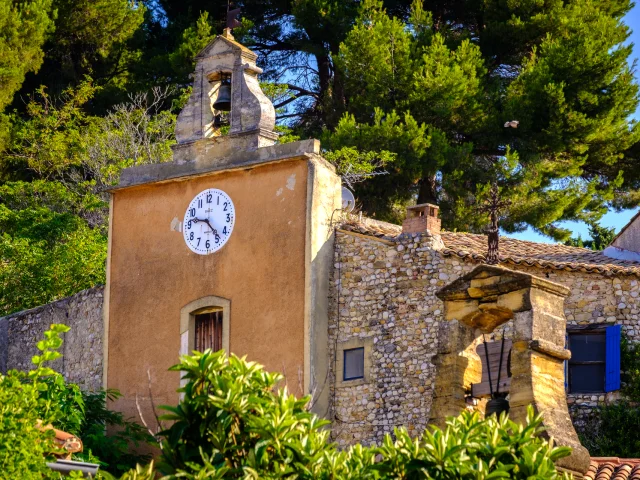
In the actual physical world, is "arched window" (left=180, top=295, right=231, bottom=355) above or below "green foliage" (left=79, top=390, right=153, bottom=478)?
above

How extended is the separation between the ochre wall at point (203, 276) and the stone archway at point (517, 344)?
7.82 metres

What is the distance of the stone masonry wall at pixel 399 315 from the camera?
22.2 meters

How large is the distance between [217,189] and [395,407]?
4958 mm

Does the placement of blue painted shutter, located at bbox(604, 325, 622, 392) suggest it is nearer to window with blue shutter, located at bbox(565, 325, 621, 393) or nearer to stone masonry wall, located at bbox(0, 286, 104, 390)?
window with blue shutter, located at bbox(565, 325, 621, 393)

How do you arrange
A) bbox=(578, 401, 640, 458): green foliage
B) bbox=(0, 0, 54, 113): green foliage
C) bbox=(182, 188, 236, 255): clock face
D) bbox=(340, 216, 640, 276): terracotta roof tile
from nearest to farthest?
bbox=(578, 401, 640, 458): green foliage < bbox=(340, 216, 640, 276): terracotta roof tile < bbox=(182, 188, 236, 255): clock face < bbox=(0, 0, 54, 113): green foliage

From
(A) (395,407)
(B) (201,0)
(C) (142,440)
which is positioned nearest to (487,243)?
(A) (395,407)

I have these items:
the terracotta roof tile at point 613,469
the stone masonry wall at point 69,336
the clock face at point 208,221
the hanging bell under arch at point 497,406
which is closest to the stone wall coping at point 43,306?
the stone masonry wall at point 69,336

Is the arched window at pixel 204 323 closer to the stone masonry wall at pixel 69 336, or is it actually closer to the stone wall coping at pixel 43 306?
the stone masonry wall at pixel 69 336

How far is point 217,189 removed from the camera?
24516 mm

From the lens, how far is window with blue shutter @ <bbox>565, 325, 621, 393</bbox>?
22.5m

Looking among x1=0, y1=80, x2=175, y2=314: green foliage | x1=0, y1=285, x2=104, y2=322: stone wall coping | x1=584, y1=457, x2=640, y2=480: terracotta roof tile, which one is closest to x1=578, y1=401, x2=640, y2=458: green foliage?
x1=584, y1=457, x2=640, y2=480: terracotta roof tile

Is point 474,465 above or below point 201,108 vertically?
below

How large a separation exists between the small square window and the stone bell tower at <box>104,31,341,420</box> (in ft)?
1.14

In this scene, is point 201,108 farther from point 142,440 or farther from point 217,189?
point 142,440
